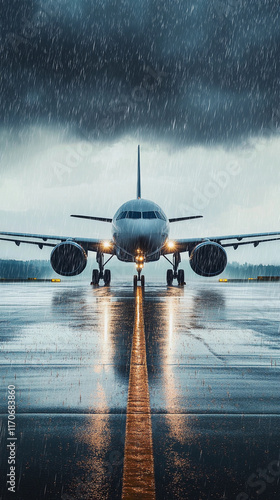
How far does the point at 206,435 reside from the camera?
311cm

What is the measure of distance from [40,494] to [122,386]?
2.10m

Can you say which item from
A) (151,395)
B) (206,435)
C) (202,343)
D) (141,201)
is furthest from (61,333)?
(141,201)

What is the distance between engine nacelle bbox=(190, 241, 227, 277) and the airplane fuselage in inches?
74.3

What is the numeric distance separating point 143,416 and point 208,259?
1957 centimetres

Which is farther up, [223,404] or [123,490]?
[223,404]

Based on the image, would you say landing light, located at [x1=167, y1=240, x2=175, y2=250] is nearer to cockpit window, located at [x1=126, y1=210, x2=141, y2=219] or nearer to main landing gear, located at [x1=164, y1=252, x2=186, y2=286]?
main landing gear, located at [x1=164, y1=252, x2=186, y2=286]

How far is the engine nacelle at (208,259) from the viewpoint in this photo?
2264 centimetres

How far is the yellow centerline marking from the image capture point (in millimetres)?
2385

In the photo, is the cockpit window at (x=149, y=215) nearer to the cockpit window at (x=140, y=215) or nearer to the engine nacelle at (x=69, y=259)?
the cockpit window at (x=140, y=215)

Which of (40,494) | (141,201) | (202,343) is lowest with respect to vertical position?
(40,494)

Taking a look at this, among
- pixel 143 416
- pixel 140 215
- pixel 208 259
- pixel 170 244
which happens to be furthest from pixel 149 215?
pixel 143 416

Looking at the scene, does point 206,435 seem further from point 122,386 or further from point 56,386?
point 56,386

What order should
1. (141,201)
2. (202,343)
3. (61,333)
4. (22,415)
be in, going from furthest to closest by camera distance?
(141,201)
(61,333)
(202,343)
(22,415)

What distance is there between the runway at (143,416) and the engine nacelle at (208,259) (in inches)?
592
